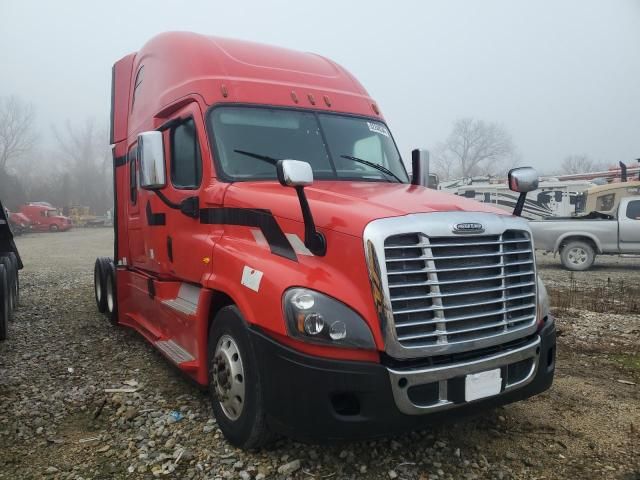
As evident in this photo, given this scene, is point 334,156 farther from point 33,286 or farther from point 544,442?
point 33,286

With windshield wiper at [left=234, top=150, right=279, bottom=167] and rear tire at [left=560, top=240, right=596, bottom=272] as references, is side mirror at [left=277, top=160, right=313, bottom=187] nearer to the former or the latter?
windshield wiper at [left=234, top=150, right=279, bottom=167]

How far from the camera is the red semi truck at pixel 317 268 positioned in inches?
109

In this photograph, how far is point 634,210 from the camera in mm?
12992

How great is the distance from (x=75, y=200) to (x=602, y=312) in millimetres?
63053

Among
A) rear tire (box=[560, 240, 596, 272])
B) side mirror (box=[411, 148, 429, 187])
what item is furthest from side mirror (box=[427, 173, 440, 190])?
rear tire (box=[560, 240, 596, 272])

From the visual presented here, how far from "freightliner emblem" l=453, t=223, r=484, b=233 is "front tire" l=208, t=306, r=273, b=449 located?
4.76 ft

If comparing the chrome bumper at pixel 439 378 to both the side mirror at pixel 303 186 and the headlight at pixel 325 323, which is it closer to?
the headlight at pixel 325 323

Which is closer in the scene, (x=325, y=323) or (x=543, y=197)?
(x=325, y=323)

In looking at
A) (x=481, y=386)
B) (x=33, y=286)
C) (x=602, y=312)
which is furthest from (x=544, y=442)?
(x=33, y=286)

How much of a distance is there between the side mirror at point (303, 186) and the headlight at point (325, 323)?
0.36m

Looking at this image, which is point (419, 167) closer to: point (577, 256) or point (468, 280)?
point (468, 280)

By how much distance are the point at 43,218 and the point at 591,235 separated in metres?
36.0

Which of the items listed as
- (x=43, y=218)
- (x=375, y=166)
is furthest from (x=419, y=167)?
(x=43, y=218)

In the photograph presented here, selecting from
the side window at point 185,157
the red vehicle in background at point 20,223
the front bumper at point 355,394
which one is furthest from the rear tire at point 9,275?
the red vehicle in background at point 20,223
